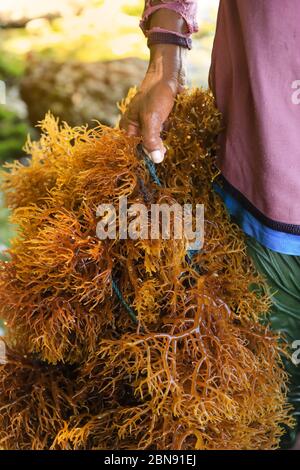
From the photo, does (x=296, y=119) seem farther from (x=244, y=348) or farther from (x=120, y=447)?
(x=120, y=447)

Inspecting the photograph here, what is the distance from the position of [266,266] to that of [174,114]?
0.24 m

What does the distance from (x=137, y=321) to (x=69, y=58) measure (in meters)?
1.38

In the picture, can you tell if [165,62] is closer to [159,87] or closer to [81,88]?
[159,87]

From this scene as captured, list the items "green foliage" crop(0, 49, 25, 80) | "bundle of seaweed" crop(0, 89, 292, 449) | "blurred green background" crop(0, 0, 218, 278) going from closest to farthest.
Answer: "bundle of seaweed" crop(0, 89, 292, 449)
"blurred green background" crop(0, 0, 218, 278)
"green foliage" crop(0, 49, 25, 80)

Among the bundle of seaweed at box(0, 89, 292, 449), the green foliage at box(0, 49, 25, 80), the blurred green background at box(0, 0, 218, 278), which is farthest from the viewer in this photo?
the green foliage at box(0, 49, 25, 80)

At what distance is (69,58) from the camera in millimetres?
1830

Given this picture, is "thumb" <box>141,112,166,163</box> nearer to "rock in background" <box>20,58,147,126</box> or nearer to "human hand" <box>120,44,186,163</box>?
"human hand" <box>120,44,186,163</box>

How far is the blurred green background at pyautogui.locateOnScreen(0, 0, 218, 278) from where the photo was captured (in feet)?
5.66

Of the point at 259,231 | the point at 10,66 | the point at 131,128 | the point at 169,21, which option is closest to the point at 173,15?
the point at 169,21

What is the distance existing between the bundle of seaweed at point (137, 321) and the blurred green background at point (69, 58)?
0.92 m

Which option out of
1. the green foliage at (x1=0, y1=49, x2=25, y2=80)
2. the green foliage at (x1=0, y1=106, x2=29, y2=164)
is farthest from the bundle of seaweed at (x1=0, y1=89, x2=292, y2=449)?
the green foliage at (x1=0, y1=49, x2=25, y2=80)

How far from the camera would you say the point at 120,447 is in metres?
0.66

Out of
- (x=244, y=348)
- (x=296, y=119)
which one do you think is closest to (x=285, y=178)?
(x=296, y=119)
